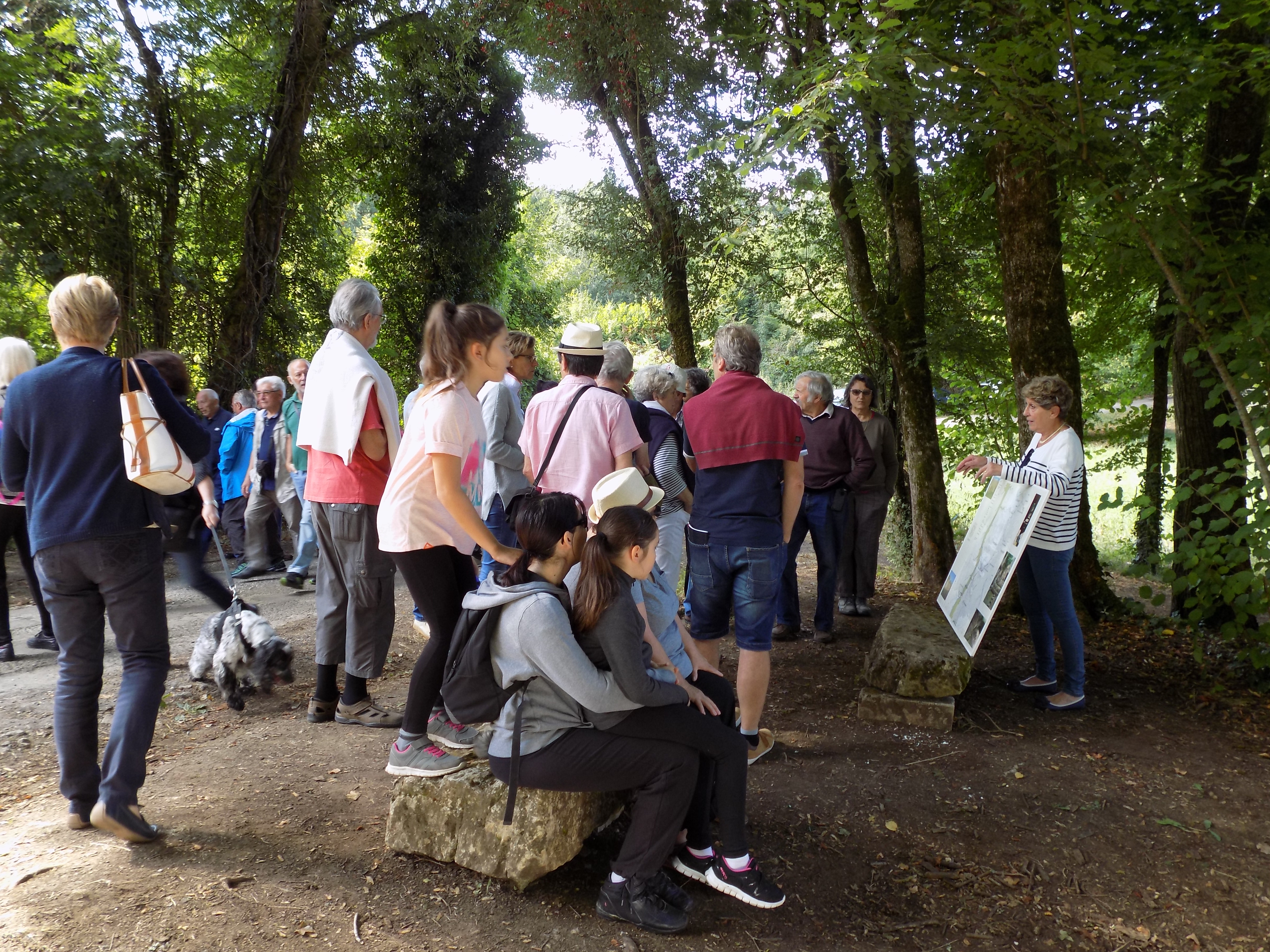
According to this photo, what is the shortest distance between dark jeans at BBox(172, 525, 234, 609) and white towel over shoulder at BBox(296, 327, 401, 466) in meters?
2.11

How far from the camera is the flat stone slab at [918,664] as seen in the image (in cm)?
463

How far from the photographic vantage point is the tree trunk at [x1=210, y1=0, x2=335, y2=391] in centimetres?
1084

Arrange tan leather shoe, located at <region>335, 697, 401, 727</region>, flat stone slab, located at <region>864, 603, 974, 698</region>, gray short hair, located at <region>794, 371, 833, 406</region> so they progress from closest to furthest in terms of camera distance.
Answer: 1. tan leather shoe, located at <region>335, 697, 401, 727</region>
2. flat stone slab, located at <region>864, 603, 974, 698</region>
3. gray short hair, located at <region>794, 371, 833, 406</region>

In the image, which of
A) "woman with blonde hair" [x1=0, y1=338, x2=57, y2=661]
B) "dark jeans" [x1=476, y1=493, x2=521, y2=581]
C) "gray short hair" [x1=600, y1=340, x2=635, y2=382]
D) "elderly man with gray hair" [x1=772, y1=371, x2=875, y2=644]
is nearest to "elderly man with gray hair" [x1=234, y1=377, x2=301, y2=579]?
"woman with blonde hair" [x1=0, y1=338, x2=57, y2=661]

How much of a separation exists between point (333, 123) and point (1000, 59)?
1159cm

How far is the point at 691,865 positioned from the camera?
301cm

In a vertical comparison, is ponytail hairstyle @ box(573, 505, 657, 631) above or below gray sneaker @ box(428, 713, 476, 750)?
Result: above

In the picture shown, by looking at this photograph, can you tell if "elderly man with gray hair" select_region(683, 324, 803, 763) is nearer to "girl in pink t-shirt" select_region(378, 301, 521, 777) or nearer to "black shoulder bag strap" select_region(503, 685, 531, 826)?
"girl in pink t-shirt" select_region(378, 301, 521, 777)

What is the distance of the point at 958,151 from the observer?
24.8ft

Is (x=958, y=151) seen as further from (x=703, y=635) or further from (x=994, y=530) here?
(x=703, y=635)

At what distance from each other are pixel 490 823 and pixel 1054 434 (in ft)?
12.2

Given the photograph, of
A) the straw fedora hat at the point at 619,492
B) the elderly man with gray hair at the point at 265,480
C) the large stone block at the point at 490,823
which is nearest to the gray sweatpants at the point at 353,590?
the large stone block at the point at 490,823

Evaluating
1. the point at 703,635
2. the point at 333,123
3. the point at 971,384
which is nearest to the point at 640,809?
the point at 703,635

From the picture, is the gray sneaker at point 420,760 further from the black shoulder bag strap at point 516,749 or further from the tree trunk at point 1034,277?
the tree trunk at point 1034,277
